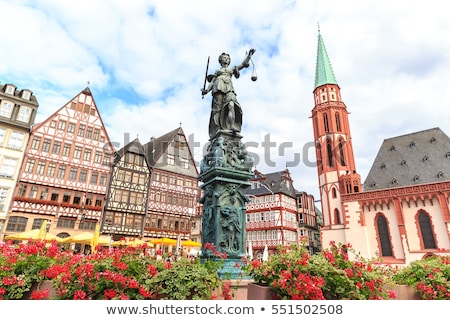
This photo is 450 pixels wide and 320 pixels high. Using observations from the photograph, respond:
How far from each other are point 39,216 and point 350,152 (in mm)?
37861

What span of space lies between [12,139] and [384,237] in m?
38.7

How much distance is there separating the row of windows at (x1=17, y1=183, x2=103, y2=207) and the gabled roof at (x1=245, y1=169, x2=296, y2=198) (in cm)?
2166

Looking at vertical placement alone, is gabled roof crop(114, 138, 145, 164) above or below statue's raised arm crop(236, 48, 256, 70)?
above

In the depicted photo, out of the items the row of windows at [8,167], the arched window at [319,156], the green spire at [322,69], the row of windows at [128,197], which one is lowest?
the row of windows at [128,197]

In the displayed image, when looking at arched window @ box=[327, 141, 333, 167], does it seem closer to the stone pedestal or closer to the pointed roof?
the pointed roof

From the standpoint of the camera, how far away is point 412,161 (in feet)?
111

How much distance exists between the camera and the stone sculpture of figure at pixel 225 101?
732 centimetres

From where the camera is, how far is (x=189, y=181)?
Result: 33.3 meters

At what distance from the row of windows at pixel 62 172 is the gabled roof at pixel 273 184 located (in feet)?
69.2

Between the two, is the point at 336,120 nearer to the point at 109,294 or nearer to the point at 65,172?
the point at 65,172

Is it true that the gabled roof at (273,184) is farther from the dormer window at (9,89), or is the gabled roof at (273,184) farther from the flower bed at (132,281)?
the flower bed at (132,281)

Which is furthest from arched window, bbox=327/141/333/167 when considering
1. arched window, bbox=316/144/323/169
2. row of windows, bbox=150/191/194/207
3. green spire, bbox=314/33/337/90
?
row of windows, bbox=150/191/194/207

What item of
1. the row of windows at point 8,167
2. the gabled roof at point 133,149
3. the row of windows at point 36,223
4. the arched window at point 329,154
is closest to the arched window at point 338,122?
the arched window at point 329,154

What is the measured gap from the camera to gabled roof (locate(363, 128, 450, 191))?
3116 cm
